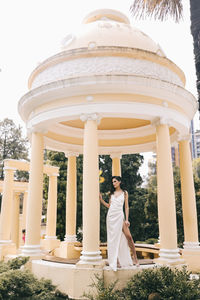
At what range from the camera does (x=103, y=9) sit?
1611 cm

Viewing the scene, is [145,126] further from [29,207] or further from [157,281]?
[157,281]

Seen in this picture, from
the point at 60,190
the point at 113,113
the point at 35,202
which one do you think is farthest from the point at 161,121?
the point at 60,190

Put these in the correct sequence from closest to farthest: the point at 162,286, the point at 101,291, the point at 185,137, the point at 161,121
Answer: the point at 162,286 < the point at 101,291 < the point at 161,121 < the point at 185,137

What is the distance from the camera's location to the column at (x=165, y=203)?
10.9 m

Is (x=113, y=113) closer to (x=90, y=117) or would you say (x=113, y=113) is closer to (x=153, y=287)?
(x=90, y=117)

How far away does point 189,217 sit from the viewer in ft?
45.6

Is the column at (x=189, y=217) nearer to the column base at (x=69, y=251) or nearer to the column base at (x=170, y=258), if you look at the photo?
the column base at (x=170, y=258)

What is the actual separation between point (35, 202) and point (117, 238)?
4.24 metres

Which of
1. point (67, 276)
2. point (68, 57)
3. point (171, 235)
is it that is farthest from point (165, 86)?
point (67, 276)

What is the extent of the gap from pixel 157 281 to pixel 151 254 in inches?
298

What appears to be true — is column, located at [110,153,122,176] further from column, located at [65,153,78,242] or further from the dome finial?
the dome finial

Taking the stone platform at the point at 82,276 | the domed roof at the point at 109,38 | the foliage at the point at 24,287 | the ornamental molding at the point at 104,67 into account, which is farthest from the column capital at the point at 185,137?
the foliage at the point at 24,287

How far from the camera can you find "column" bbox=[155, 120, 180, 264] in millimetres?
10914

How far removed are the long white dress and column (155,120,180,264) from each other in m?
1.65
